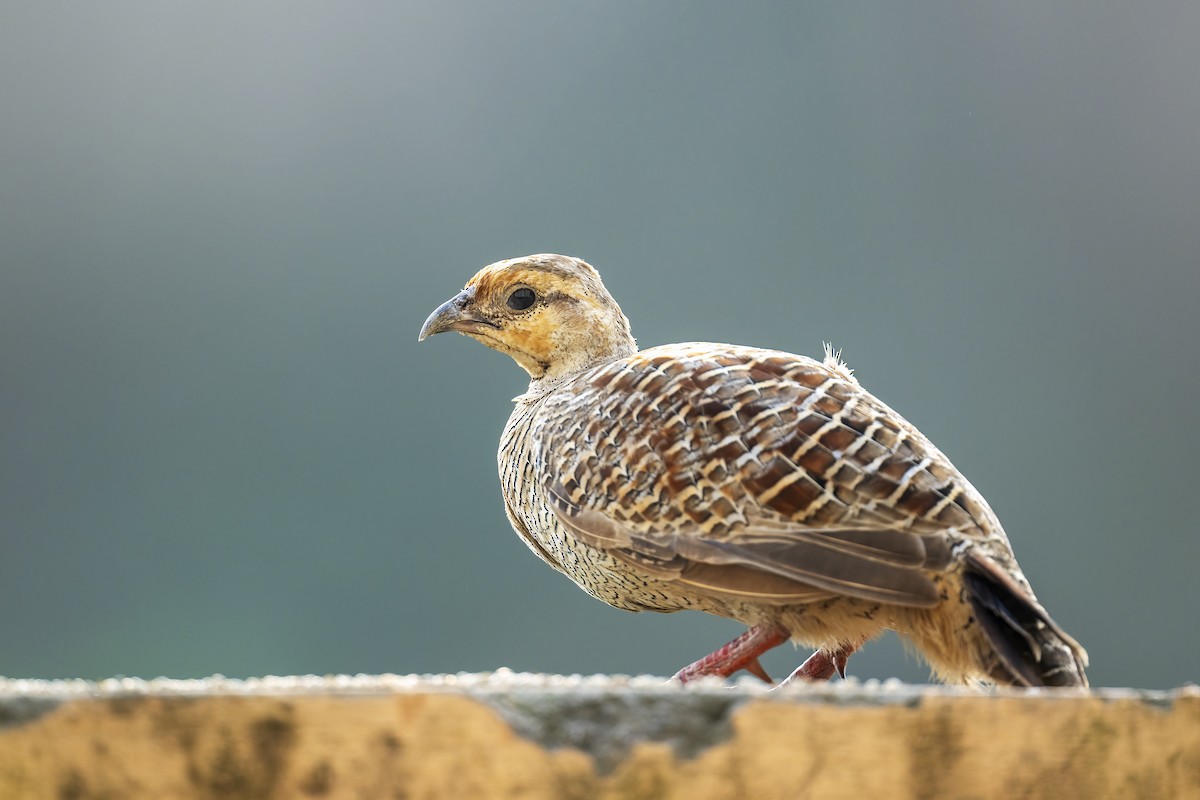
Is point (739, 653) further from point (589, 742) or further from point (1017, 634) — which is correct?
point (589, 742)

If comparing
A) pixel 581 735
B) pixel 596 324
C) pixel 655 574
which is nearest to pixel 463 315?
pixel 596 324

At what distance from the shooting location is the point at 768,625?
1704 millimetres

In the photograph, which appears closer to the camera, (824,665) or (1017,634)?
(1017,634)

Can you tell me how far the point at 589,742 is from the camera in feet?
2.68

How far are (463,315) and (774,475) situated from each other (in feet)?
2.98

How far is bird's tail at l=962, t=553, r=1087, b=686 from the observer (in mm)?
1400

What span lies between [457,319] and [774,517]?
95 cm

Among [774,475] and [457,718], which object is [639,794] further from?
[774,475]

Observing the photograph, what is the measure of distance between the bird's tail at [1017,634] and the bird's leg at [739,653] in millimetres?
322

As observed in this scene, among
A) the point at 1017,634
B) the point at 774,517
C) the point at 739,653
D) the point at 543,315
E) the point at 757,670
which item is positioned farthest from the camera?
the point at 543,315

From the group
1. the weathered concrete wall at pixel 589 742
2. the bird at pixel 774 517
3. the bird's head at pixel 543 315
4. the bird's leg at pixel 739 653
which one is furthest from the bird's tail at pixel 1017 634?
the bird's head at pixel 543 315

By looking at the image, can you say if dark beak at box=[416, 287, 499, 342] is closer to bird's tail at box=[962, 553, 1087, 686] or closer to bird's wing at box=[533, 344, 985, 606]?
bird's wing at box=[533, 344, 985, 606]

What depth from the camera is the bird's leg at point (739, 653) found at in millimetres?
1701

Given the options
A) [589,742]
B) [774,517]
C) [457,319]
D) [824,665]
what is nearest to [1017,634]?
[774,517]
